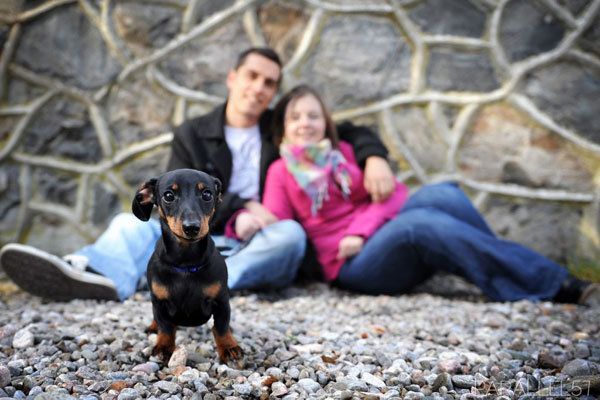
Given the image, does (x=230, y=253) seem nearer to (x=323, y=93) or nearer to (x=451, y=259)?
(x=451, y=259)

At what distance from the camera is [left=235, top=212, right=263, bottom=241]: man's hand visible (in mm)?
2209

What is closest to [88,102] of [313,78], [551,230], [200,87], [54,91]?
[54,91]

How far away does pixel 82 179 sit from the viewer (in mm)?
3158

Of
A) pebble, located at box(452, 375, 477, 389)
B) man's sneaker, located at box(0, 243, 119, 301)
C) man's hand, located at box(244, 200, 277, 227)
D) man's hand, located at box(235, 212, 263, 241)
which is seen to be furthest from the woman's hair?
pebble, located at box(452, 375, 477, 389)

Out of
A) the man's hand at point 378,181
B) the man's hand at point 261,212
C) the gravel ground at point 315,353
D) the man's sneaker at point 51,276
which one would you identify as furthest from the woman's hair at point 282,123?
the man's sneaker at point 51,276

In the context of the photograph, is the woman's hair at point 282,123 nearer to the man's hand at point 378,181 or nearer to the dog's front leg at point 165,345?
the man's hand at point 378,181

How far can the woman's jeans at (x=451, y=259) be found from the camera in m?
2.23

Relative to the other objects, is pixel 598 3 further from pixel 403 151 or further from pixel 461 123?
pixel 403 151

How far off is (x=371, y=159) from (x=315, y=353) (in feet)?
4.23

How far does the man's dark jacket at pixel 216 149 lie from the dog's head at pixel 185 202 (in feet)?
3.99

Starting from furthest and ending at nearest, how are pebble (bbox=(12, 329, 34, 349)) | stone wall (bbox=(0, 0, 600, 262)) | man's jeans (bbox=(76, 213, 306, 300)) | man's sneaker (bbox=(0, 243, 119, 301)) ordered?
stone wall (bbox=(0, 0, 600, 262)) < man's jeans (bbox=(76, 213, 306, 300)) < man's sneaker (bbox=(0, 243, 119, 301)) < pebble (bbox=(12, 329, 34, 349))

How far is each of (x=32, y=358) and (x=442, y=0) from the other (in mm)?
2967

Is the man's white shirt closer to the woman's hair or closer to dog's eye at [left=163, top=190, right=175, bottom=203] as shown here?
the woman's hair

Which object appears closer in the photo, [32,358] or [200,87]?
[32,358]
